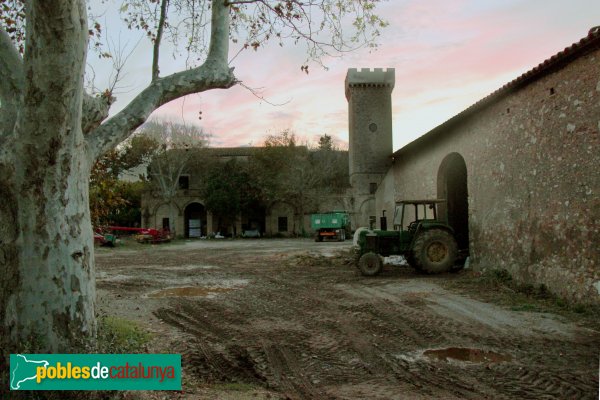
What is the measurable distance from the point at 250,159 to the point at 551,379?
116 ft

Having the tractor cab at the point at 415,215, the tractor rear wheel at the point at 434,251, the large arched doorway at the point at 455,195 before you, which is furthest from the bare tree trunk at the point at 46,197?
the large arched doorway at the point at 455,195

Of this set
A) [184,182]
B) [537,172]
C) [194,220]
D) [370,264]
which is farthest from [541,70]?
[184,182]

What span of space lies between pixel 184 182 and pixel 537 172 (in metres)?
35.6

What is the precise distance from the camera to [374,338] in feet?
19.8

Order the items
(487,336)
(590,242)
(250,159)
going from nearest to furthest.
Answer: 1. (487,336)
2. (590,242)
3. (250,159)

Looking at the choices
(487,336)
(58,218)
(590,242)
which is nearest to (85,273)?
(58,218)

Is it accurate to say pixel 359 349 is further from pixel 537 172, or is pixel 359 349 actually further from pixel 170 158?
pixel 170 158

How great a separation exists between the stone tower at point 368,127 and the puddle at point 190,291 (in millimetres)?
24225

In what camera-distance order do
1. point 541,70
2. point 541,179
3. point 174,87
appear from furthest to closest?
point 541,179 → point 541,70 → point 174,87

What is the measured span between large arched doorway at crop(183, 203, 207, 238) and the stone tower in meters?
14.3

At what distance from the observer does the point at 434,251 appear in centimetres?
1174

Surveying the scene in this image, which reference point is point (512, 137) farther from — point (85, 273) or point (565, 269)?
point (85, 273)

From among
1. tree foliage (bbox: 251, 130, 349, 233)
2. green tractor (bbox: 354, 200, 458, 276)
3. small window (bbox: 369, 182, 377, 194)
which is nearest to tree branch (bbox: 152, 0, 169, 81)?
green tractor (bbox: 354, 200, 458, 276)

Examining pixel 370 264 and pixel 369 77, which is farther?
pixel 369 77
